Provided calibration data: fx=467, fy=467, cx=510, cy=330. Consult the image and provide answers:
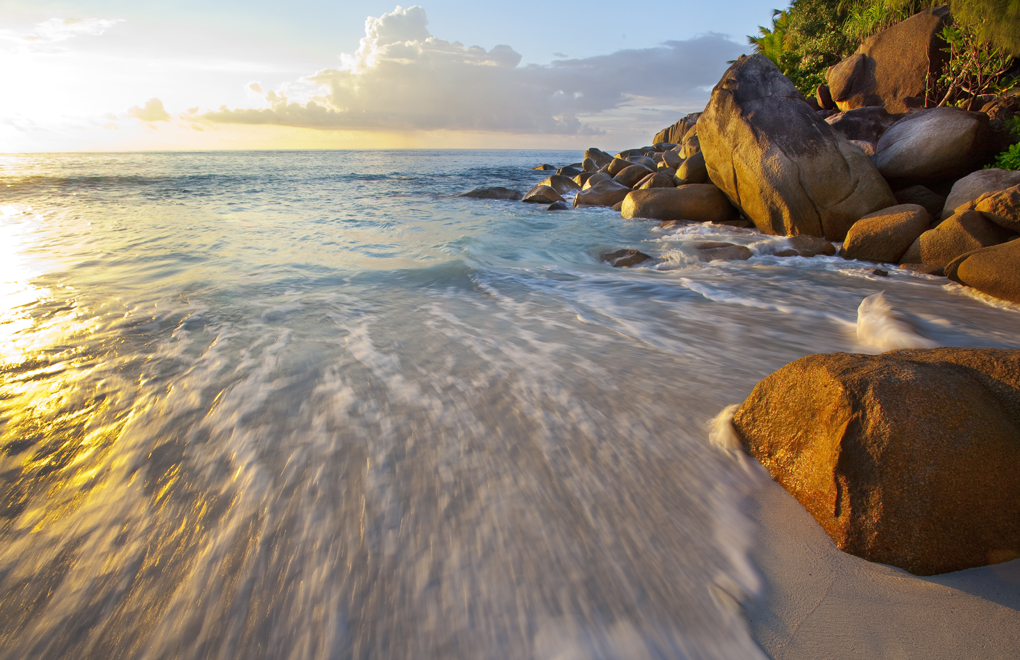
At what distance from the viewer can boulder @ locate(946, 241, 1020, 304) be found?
14.4 ft

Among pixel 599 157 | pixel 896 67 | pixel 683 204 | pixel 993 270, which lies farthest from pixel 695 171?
pixel 599 157

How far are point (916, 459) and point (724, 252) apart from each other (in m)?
5.71

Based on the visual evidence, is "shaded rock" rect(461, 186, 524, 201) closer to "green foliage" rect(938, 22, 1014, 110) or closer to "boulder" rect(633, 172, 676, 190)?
"boulder" rect(633, 172, 676, 190)

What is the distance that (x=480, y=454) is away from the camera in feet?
7.56

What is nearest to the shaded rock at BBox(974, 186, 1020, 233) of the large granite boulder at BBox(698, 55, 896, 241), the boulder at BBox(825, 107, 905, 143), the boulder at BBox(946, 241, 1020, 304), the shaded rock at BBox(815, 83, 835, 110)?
the boulder at BBox(946, 241, 1020, 304)

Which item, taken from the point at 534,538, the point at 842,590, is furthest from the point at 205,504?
the point at 842,590

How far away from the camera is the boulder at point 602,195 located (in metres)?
13.3

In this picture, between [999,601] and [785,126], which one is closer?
[999,601]

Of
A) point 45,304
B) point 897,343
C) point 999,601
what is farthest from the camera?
point 45,304

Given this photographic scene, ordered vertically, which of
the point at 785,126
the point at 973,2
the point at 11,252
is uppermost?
the point at 973,2

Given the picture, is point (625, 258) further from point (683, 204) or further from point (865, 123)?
point (865, 123)

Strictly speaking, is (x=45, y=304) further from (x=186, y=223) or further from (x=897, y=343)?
(x=897, y=343)

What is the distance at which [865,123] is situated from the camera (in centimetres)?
943

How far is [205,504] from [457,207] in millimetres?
12487
